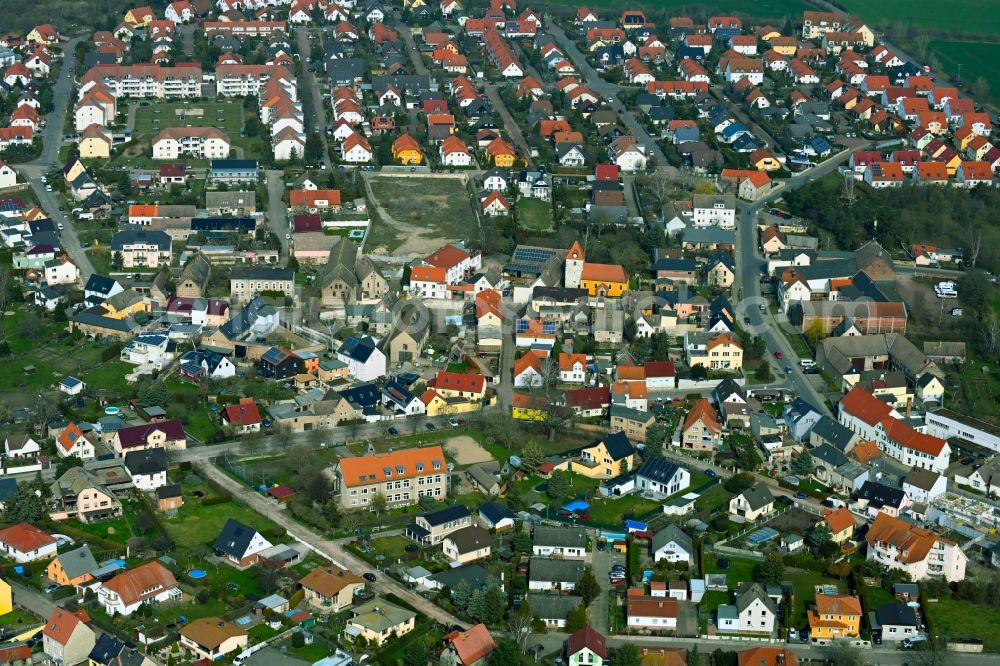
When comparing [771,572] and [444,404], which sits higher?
[771,572]

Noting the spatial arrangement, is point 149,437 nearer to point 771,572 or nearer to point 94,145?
point 771,572

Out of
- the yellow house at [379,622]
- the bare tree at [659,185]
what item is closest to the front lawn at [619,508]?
the yellow house at [379,622]

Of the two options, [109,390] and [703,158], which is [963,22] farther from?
[109,390]

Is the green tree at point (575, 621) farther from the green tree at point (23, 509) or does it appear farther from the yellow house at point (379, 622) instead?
the green tree at point (23, 509)

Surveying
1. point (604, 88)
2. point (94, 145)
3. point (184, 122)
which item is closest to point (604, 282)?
point (94, 145)

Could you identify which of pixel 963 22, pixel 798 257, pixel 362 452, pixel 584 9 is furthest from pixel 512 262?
pixel 963 22

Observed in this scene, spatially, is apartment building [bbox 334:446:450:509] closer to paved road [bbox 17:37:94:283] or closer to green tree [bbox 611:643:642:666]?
green tree [bbox 611:643:642:666]

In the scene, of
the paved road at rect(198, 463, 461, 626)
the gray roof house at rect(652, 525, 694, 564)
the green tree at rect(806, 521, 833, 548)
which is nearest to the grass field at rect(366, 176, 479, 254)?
the paved road at rect(198, 463, 461, 626)
